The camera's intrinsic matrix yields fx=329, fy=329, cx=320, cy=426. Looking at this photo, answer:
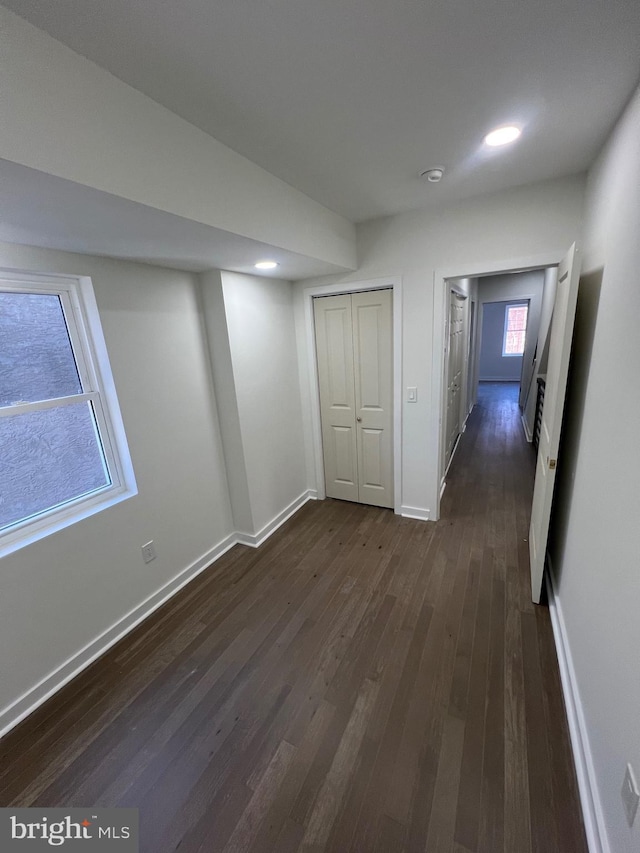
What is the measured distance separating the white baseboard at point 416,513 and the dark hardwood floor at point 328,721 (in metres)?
0.54

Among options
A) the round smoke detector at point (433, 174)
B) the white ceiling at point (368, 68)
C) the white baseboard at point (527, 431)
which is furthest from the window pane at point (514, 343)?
the round smoke detector at point (433, 174)

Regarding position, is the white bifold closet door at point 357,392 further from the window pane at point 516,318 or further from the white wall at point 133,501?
the window pane at point 516,318

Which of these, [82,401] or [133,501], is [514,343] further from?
[82,401]

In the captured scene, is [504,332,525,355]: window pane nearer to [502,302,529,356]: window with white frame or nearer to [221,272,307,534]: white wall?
[502,302,529,356]: window with white frame

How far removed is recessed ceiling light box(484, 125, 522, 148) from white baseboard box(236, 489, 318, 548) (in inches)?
114

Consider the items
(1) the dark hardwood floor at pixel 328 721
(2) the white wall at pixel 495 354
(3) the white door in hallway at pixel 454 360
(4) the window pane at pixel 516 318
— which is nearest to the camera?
(1) the dark hardwood floor at pixel 328 721

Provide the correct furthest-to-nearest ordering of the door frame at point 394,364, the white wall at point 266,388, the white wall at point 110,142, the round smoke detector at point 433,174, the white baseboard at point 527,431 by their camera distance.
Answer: the white baseboard at point 527,431
the door frame at point 394,364
the white wall at point 266,388
the round smoke detector at point 433,174
the white wall at point 110,142

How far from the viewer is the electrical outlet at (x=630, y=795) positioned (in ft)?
2.80

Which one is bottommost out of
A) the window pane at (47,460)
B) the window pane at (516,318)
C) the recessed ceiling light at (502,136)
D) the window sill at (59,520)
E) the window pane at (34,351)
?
the window sill at (59,520)

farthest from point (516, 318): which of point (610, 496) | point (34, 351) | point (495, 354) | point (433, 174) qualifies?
point (34, 351)

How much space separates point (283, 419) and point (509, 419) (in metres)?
4.63

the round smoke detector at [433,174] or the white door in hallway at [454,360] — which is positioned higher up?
the round smoke detector at [433,174]

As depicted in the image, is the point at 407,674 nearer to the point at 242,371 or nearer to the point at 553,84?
the point at 242,371

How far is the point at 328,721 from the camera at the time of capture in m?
1.46
